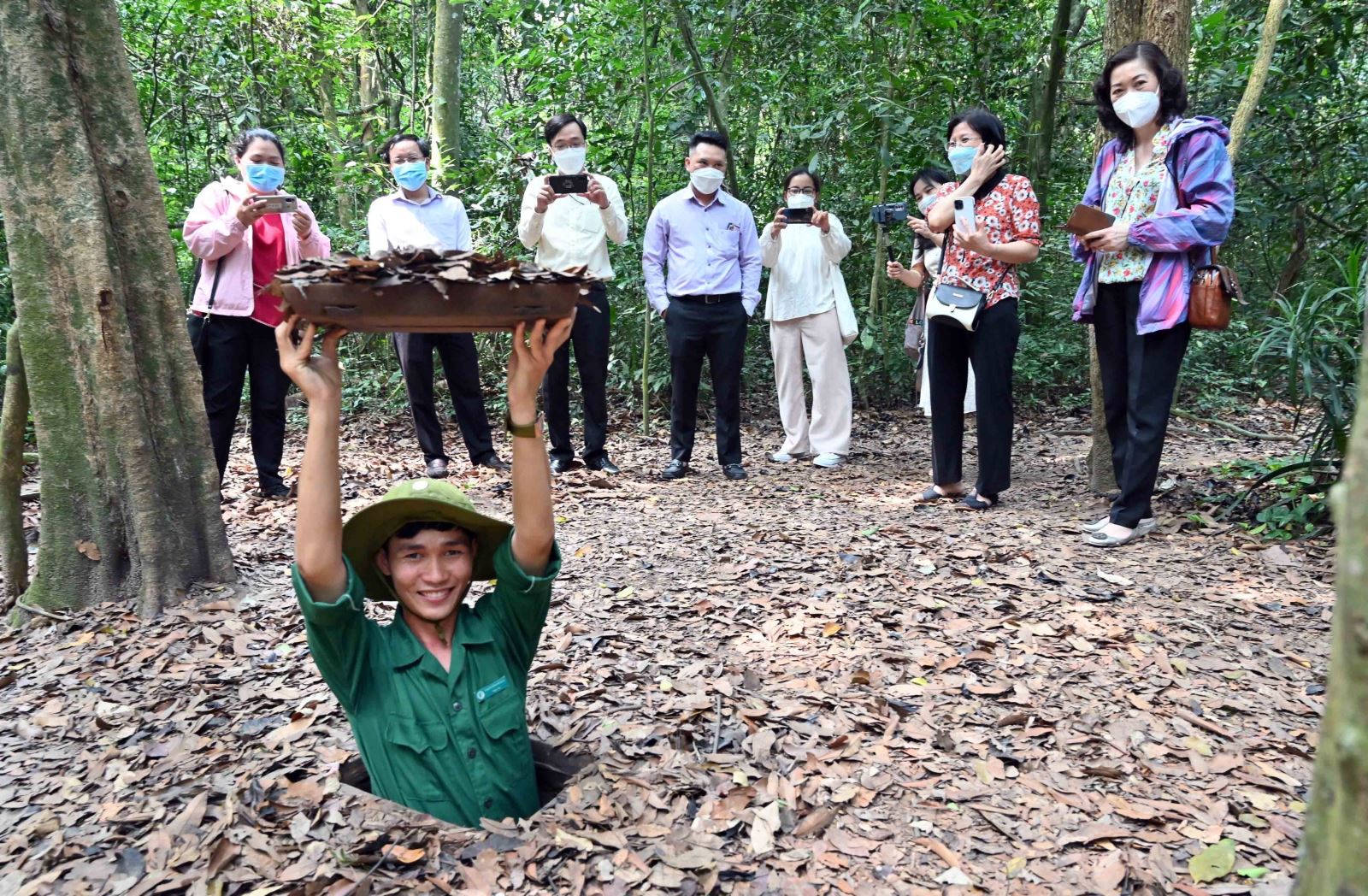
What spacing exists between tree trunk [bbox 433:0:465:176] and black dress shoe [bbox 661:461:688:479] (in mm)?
4223

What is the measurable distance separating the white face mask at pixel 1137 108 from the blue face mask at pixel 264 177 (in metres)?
4.23

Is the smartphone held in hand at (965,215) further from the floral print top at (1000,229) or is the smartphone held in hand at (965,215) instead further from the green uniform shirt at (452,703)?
the green uniform shirt at (452,703)

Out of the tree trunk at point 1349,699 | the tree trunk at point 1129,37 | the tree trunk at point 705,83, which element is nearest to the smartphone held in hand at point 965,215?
the tree trunk at point 1129,37

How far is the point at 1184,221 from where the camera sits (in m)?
4.31

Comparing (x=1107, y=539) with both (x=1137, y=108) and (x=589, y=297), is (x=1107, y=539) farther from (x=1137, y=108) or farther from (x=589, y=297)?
(x=589, y=297)

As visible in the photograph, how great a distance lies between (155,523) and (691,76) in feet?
18.9

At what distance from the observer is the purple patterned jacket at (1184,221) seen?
4.30 m

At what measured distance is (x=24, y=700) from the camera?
3.40 m

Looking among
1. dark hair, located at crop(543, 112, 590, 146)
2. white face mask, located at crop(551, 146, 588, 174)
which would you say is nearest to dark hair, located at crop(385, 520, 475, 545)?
white face mask, located at crop(551, 146, 588, 174)

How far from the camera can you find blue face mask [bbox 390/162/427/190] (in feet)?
19.8

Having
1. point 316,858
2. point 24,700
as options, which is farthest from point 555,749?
point 24,700

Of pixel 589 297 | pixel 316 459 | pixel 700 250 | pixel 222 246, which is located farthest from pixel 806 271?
pixel 316 459

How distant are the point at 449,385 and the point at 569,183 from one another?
1.53m

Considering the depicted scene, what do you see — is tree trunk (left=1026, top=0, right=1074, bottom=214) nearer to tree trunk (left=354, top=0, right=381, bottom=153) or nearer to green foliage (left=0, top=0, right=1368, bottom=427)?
green foliage (left=0, top=0, right=1368, bottom=427)
